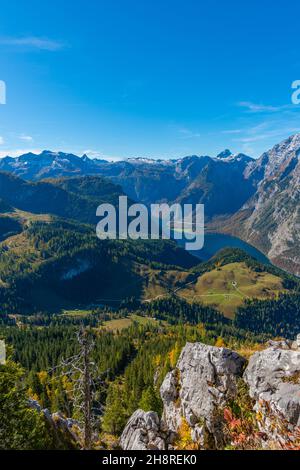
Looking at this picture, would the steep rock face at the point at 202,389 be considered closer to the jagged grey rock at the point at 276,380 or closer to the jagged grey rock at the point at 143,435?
the jagged grey rock at the point at 276,380

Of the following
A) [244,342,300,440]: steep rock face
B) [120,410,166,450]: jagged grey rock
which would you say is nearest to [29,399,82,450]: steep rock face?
[120,410,166,450]: jagged grey rock

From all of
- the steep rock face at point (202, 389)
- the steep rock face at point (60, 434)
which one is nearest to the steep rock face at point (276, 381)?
the steep rock face at point (202, 389)

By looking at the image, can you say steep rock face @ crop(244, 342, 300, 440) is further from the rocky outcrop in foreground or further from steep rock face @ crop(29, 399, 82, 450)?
steep rock face @ crop(29, 399, 82, 450)

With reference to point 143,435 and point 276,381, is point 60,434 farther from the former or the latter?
point 276,381

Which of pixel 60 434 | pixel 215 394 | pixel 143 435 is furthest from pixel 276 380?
pixel 60 434

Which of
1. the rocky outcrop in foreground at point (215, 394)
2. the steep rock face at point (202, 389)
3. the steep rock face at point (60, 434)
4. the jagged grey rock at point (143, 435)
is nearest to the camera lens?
the rocky outcrop in foreground at point (215, 394)
